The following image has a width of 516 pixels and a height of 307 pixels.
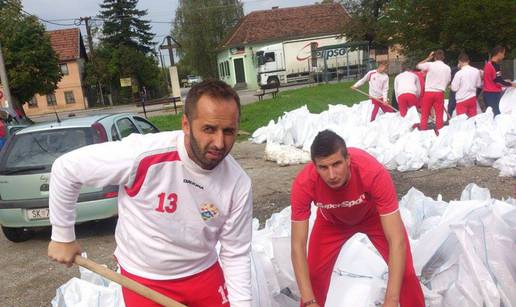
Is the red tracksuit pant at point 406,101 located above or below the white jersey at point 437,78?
below

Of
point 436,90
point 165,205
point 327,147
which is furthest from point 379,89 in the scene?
point 165,205

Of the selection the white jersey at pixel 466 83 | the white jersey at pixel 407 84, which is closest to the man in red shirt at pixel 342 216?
the white jersey at pixel 466 83

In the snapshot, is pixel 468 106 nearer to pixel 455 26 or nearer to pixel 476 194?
pixel 476 194

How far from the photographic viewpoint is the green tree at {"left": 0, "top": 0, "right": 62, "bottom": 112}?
22848mm

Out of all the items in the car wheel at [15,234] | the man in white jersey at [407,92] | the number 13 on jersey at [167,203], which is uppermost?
the number 13 on jersey at [167,203]

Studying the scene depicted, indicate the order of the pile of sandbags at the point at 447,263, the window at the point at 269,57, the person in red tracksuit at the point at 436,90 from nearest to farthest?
the pile of sandbags at the point at 447,263 < the person in red tracksuit at the point at 436,90 < the window at the point at 269,57

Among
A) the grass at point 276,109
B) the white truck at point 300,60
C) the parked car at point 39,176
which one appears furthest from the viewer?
the white truck at point 300,60

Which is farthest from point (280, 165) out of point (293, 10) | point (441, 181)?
point (293, 10)

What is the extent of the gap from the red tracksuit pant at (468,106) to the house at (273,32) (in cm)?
2913

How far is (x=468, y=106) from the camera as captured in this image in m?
8.38

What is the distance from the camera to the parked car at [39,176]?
191 inches

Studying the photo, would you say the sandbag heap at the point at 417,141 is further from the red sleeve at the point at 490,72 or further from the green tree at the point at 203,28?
the green tree at the point at 203,28

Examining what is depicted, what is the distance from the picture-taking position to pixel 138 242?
2004 mm

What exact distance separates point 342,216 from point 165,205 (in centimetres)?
121
